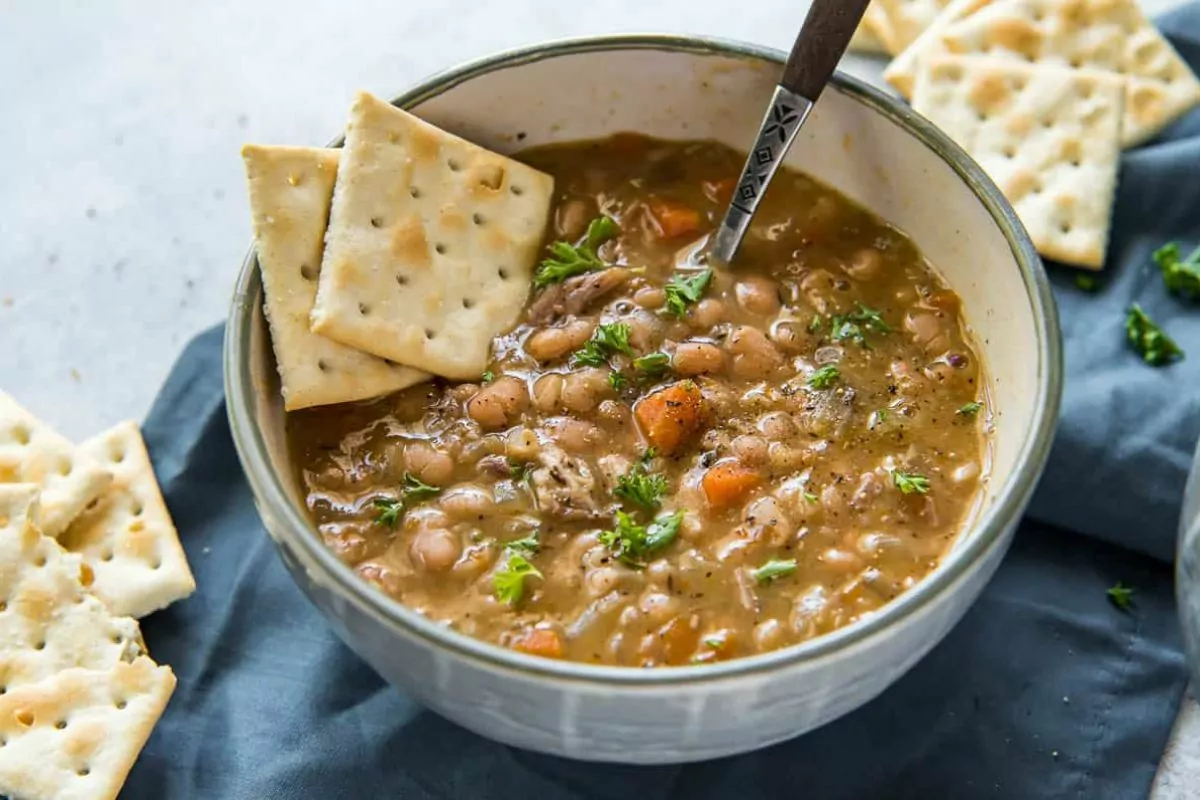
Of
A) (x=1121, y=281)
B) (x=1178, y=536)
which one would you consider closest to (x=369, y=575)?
(x=1178, y=536)

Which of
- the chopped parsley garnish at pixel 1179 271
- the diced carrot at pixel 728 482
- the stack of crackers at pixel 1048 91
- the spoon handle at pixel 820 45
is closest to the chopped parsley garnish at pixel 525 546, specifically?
the diced carrot at pixel 728 482

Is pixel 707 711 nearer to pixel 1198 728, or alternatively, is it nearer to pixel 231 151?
pixel 1198 728

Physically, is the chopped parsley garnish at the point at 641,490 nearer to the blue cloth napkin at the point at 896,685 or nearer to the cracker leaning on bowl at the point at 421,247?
the cracker leaning on bowl at the point at 421,247

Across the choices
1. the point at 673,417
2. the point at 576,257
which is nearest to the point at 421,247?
the point at 576,257

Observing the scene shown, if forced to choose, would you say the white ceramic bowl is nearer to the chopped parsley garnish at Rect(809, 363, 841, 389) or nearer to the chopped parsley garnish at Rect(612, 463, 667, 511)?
the chopped parsley garnish at Rect(809, 363, 841, 389)

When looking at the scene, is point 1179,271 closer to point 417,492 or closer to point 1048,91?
point 1048,91

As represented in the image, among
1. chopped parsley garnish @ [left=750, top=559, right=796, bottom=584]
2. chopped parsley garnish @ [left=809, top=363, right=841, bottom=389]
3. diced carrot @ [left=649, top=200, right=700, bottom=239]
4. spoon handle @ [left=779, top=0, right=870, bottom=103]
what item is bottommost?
chopped parsley garnish @ [left=750, top=559, right=796, bottom=584]

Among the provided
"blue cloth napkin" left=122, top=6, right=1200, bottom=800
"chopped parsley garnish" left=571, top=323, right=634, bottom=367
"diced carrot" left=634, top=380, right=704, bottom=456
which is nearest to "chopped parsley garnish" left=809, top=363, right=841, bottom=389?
"diced carrot" left=634, top=380, right=704, bottom=456
